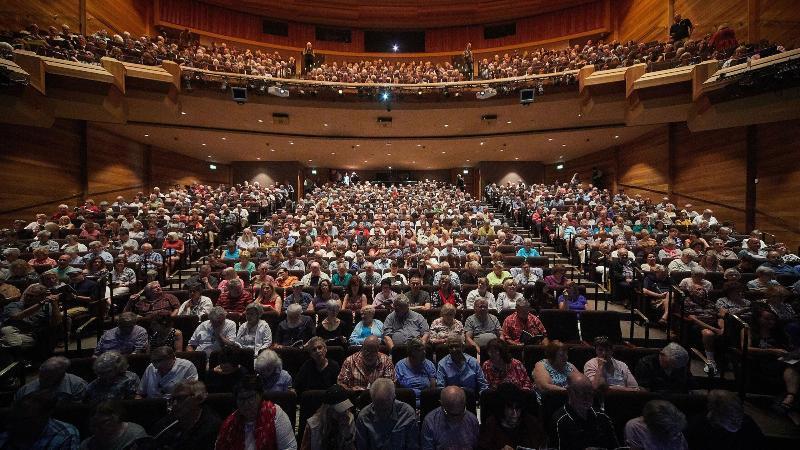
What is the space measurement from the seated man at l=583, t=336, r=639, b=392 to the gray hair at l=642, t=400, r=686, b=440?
0.70 m

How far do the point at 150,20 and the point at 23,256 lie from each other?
433 inches

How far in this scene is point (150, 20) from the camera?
13.7m

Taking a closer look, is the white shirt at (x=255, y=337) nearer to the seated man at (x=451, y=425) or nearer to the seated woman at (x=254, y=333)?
the seated woman at (x=254, y=333)

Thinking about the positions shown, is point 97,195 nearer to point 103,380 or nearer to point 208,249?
point 208,249

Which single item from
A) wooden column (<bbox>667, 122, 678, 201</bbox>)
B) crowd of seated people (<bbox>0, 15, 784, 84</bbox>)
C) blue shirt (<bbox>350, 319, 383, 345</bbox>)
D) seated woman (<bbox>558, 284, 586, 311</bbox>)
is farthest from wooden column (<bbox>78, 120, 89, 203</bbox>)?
wooden column (<bbox>667, 122, 678, 201</bbox>)

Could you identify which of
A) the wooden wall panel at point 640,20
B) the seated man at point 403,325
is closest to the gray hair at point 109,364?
the seated man at point 403,325

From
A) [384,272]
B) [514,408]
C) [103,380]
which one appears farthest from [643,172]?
[103,380]

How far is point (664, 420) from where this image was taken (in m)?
2.12

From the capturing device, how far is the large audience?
2.25 meters

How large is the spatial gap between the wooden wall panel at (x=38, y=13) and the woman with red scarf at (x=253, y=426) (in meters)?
10.7

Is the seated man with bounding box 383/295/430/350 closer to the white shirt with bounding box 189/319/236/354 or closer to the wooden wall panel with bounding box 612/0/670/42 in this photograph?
the white shirt with bounding box 189/319/236/354

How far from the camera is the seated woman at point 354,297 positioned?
4586mm

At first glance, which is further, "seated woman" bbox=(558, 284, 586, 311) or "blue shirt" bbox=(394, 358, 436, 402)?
"seated woman" bbox=(558, 284, 586, 311)

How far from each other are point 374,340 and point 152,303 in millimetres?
2652
